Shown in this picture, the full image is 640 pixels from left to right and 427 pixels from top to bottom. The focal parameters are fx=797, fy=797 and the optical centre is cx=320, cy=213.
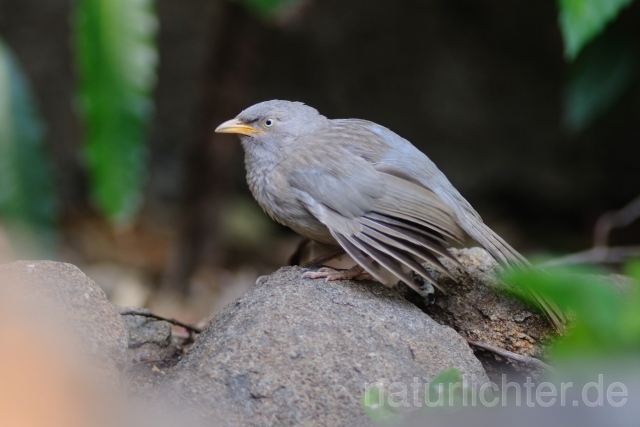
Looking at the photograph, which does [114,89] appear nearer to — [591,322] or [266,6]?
[266,6]

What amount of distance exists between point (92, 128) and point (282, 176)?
115 inches

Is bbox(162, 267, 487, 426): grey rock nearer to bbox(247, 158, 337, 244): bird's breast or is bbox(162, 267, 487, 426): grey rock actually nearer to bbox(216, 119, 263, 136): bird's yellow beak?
bbox(247, 158, 337, 244): bird's breast

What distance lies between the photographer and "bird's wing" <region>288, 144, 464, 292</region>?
358cm

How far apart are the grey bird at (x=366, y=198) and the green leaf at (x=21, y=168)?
3.15 metres

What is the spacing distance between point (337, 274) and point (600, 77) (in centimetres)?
472

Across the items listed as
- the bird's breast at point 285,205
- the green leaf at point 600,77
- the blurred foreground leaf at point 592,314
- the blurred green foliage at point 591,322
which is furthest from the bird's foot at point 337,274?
the green leaf at point 600,77

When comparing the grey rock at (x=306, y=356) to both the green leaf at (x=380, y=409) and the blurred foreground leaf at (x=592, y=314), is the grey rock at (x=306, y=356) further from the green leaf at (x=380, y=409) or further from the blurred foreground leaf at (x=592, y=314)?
the blurred foreground leaf at (x=592, y=314)

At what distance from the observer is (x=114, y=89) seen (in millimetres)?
6273

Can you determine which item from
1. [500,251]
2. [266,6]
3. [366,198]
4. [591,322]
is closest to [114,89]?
[266,6]

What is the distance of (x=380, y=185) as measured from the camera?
3.78 m

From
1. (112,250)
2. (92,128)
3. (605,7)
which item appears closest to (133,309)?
(92,128)

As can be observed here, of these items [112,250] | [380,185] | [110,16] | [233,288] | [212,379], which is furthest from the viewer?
[112,250]

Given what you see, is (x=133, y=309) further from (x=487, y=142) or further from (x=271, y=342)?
→ (x=487, y=142)

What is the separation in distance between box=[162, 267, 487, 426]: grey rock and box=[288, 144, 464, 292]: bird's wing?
0.22 metres
